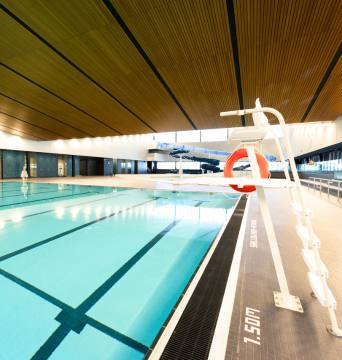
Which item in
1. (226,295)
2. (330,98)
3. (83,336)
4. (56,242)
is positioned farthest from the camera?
(330,98)

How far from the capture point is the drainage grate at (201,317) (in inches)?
38.9

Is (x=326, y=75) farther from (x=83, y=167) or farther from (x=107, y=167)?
(x=83, y=167)

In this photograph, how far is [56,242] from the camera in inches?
110

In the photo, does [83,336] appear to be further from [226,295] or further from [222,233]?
[222,233]

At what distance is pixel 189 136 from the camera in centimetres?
Result: 2516

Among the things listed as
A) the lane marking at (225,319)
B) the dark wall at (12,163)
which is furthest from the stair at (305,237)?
the dark wall at (12,163)

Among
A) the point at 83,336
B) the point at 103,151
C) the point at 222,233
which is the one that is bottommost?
the point at 83,336

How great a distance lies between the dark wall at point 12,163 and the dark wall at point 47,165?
1.18 metres

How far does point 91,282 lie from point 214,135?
24.1m

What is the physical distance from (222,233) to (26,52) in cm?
648

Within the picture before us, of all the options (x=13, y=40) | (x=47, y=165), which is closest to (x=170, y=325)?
(x=13, y=40)

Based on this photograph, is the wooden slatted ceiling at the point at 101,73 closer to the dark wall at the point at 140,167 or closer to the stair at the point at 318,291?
the stair at the point at 318,291

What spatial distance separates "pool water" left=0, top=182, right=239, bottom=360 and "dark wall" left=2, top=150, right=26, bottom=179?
13.9 meters

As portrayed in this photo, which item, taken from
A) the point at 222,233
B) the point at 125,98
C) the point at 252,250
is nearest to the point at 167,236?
the point at 222,233
